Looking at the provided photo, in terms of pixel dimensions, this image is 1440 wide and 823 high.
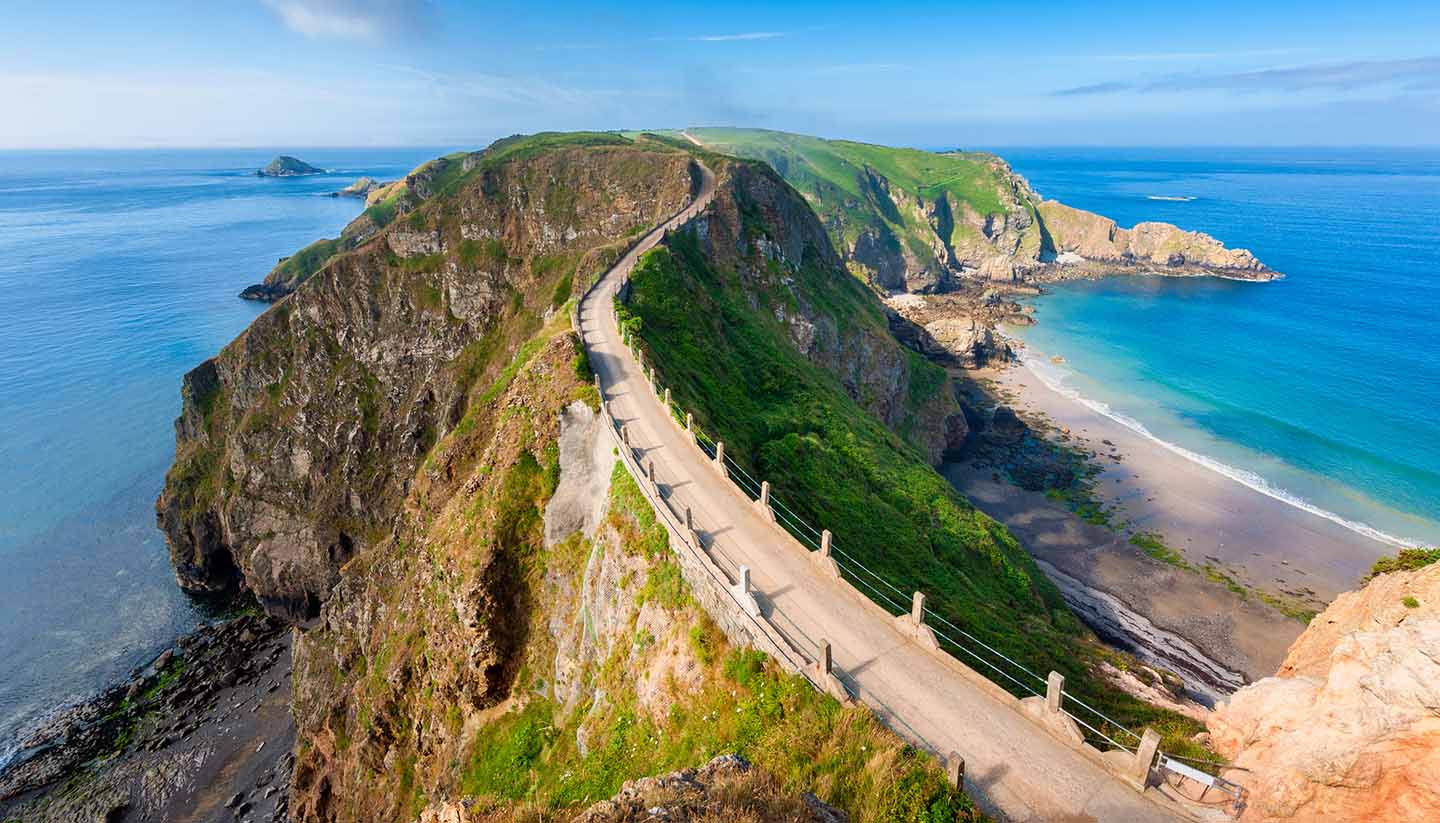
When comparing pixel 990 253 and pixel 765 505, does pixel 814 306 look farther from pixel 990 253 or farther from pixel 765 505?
pixel 990 253

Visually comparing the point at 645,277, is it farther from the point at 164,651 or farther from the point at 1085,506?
the point at 164,651

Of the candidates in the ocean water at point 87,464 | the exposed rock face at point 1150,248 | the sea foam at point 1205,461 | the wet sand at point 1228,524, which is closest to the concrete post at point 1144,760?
the wet sand at point 1228,524

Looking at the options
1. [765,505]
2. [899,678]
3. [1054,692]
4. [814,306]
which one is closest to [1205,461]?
[814,306]

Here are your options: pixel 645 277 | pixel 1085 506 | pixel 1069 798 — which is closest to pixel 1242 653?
pixel 1085 506

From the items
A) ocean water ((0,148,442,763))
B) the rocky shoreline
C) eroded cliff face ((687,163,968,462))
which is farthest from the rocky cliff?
the rocky shoreline

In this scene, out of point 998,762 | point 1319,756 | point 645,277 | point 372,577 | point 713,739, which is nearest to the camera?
point 1319,756

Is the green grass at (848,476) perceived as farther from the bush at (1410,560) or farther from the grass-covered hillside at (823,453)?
the bush at (1410,560)
